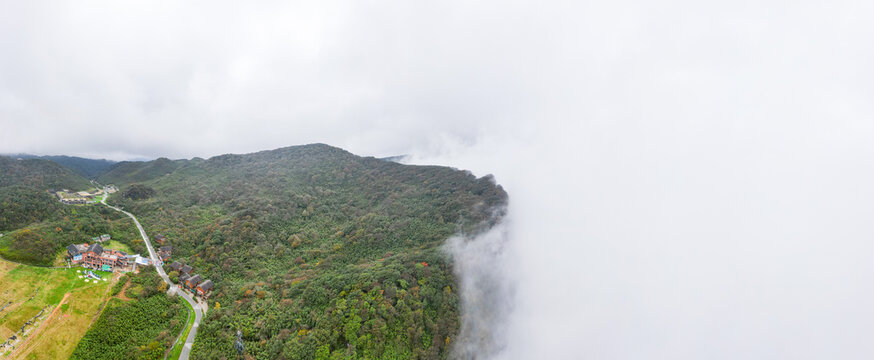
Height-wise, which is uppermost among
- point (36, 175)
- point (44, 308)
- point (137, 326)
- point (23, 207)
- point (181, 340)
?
point (36, 175)

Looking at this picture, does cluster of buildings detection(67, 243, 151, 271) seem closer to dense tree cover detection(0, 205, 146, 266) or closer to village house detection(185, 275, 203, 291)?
dense tree cover detection(0, 205, 146, 266)

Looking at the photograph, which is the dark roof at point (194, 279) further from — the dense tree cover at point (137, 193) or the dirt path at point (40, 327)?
the dense tree cover at point (137, 193)

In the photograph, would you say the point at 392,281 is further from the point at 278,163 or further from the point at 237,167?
the point at 237,167

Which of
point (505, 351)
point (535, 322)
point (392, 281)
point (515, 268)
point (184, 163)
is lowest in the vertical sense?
point (505, 351)

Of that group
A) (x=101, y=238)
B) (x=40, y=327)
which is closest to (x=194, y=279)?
(x=40, y=327)

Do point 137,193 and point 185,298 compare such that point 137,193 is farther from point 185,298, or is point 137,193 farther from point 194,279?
point 185,298

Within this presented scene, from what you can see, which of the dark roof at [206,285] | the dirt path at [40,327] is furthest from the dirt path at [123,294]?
the dark roof at [206,285]

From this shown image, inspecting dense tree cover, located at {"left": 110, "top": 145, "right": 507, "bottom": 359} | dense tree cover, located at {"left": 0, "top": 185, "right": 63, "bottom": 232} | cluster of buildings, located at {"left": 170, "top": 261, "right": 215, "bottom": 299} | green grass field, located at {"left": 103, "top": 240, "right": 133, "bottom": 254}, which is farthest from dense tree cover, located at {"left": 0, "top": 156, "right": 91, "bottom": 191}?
cluster of buildings, located at {"left": 170, "top": 261, "right": 215, "bottom": 299}

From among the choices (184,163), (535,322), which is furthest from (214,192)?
(535,322)
